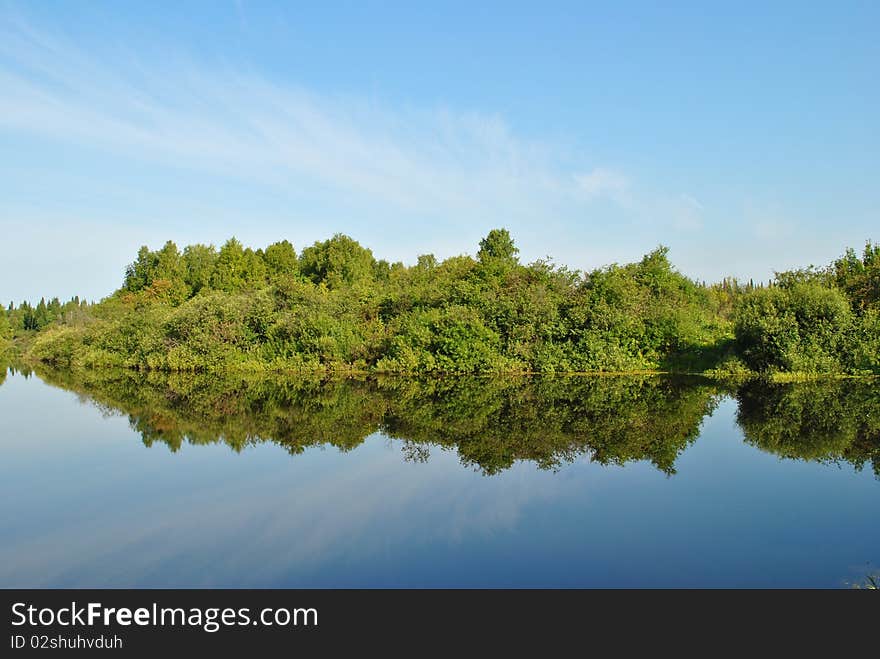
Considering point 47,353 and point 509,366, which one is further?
point 47,353

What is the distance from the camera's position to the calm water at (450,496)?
6.50 metres

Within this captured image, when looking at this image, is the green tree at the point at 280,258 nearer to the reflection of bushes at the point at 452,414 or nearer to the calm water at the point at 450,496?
the reflection of bushes at the point at 452,414

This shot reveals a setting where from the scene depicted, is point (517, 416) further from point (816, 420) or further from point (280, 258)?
point (280, 258)

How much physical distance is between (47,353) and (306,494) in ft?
190

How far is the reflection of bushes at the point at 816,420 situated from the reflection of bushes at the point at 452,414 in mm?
1435

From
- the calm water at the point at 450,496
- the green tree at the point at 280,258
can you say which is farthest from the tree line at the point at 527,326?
the green tree at the point at 280,258

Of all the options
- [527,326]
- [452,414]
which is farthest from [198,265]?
[452,414]

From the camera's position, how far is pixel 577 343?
30.7 metres

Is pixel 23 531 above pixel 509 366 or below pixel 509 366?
below
